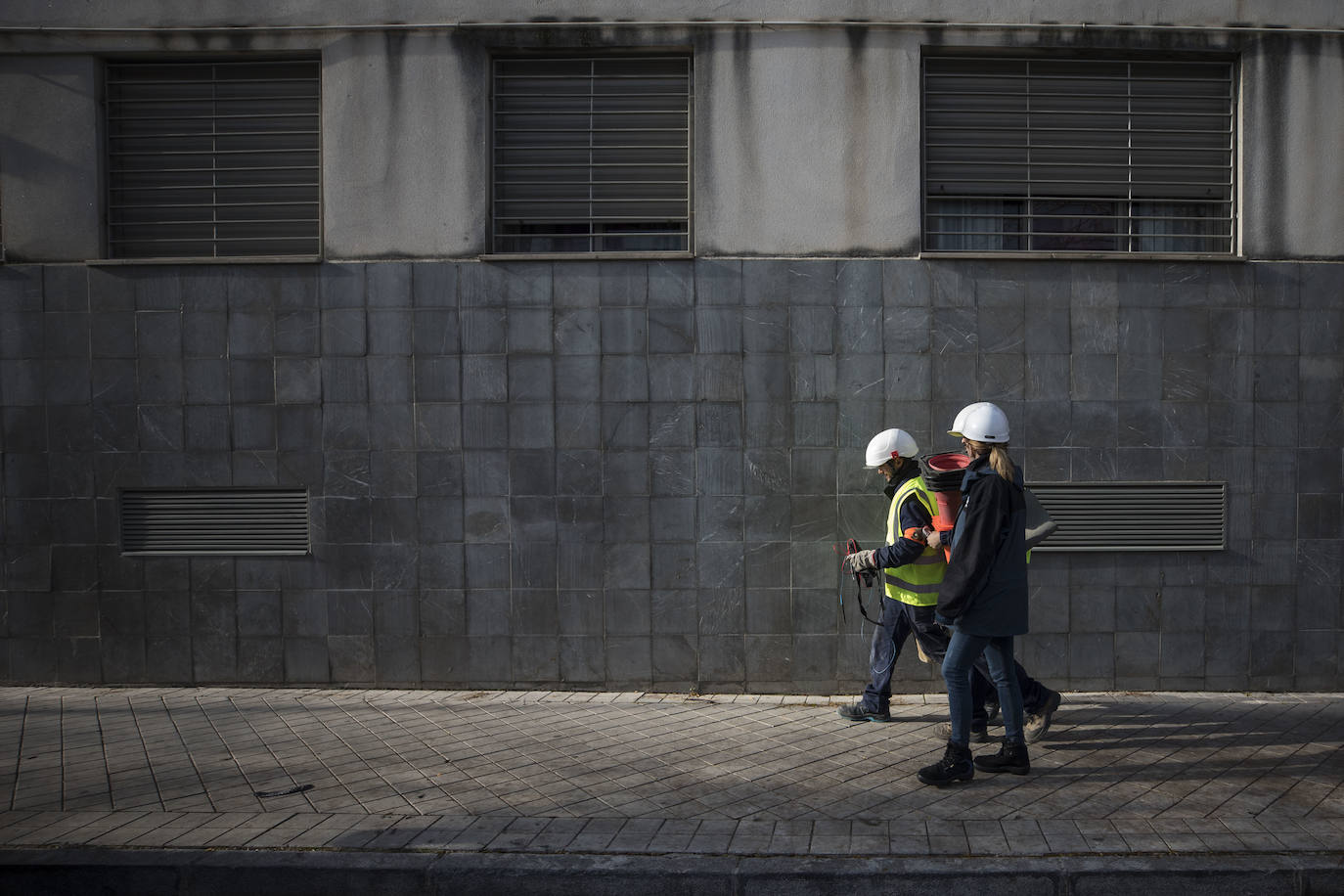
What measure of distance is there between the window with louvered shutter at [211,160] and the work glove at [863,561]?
4716mm

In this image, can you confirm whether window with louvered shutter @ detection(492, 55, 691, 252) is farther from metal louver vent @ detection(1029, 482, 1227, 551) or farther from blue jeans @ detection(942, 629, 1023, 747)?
blue jeans @ detection(942, 629, 1023, 747)

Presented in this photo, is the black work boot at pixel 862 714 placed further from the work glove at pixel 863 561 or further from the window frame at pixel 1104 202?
the window frame at pixel 1104 202

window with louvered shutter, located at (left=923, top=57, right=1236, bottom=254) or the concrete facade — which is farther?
window with louvered shutter, located at (left=923, top=57, right=1236, bottom=254)

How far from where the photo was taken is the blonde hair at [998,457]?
5262 millimetres

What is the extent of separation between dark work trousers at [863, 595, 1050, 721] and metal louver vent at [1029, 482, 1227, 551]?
1609 mm

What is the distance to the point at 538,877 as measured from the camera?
4227 mm

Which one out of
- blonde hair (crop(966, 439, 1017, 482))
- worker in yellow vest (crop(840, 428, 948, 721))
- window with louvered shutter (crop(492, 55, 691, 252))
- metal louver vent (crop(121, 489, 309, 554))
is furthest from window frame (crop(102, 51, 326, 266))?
blonde hair (crop(966, 439, 1017, 482))

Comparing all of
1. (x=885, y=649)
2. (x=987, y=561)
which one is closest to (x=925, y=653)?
(x=885, y=649)

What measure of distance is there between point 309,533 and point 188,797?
2741 mm

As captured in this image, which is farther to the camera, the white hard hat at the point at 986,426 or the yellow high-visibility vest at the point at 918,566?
the yellow high-visibility vest at the point at 918,566

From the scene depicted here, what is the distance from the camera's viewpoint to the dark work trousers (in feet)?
19.8

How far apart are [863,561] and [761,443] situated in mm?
1583

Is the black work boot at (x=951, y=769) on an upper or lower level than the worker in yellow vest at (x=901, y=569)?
lower

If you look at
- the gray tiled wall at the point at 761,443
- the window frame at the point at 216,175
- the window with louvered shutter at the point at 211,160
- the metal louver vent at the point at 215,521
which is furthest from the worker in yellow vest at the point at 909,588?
the window with louvered shutter at the point at 211,160
